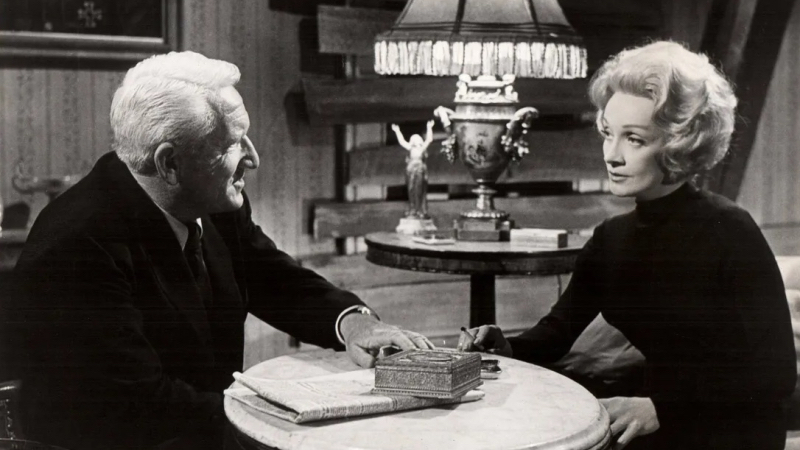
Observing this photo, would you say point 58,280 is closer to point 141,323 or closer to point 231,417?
point 141,323

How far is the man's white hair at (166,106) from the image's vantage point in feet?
6.23

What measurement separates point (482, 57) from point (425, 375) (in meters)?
1.83

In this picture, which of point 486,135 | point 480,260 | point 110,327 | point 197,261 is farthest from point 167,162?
point 486,135

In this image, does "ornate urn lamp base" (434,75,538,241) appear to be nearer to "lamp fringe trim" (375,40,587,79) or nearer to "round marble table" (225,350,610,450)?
"lamp fringe trim" (375,40,587,79)

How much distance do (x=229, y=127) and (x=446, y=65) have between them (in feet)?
4.50

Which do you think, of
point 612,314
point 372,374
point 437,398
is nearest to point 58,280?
point 372,374

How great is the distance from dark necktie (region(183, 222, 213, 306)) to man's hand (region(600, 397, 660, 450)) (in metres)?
0.91

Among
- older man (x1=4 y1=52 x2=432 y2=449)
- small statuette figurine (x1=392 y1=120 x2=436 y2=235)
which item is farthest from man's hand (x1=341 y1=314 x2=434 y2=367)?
small statuette figurine (x1=392 y1=120 x2=436 y2=235)

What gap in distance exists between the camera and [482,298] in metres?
3.30

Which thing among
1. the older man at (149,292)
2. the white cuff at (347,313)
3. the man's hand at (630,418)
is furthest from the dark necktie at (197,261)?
the man's hand at (630,418)

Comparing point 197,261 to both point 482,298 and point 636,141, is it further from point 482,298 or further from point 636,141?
point 482,298

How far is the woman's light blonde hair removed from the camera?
2197 millimetres

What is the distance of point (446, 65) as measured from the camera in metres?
3.21

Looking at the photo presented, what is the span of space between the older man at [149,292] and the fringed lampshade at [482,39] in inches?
49.8
